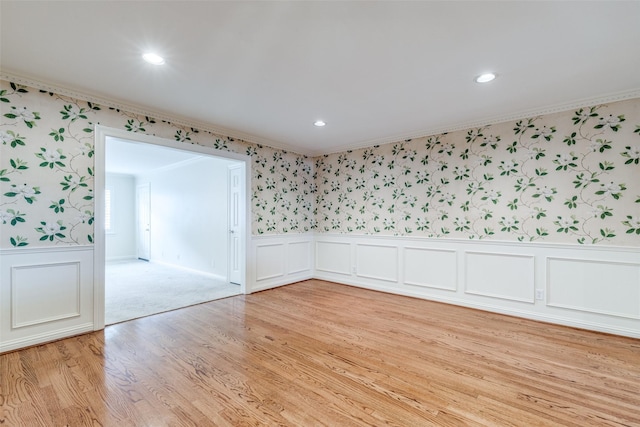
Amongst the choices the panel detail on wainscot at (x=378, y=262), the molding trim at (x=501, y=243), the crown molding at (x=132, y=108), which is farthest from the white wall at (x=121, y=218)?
the panel detail on wainscot at (x=378, y=262)

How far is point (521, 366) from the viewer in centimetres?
238

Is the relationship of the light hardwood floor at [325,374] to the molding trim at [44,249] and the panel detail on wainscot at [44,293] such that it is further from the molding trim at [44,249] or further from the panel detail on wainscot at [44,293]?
the molding trim at [44,249]

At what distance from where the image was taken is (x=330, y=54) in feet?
7.38

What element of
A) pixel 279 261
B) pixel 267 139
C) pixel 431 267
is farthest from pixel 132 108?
pixel 431 267

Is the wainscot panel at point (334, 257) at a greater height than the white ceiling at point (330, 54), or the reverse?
the white ceiling at point (330, 54)

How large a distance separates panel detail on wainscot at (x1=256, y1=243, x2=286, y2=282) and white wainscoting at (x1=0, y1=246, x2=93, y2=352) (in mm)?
2207

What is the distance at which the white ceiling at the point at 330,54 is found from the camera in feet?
5.88

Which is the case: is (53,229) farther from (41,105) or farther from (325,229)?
(325,229)

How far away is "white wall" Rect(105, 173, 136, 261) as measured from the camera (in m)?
8.20

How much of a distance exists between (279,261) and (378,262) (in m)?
1.68

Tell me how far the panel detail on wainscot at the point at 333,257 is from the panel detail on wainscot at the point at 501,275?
6.51 feet

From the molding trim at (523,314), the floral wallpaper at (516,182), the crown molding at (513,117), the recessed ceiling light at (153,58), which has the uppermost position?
the recessed ceiling light at (153,58)

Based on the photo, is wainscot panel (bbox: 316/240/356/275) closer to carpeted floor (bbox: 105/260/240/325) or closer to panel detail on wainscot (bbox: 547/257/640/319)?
carpeted floor (bbox: 105/260/240/325)

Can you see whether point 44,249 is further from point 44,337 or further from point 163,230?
point 163,230
